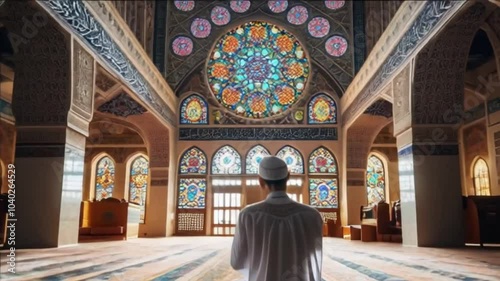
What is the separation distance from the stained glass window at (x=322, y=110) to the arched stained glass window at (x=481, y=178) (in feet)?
14.2

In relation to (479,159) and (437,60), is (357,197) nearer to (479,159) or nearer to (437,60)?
(479,159)

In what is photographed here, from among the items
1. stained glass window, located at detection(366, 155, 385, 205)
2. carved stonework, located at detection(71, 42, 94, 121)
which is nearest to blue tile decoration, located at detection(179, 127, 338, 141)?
stained glass window, located at detection(366, 155, 385, 205)

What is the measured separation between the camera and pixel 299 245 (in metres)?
2.07

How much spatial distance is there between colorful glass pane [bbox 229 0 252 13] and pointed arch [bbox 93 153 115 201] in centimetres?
683

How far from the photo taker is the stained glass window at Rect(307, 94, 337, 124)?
14406mm

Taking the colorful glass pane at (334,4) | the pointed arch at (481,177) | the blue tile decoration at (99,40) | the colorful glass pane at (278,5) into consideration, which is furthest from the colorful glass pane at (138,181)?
the pointed arch at (481,177)

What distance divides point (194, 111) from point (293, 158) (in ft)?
11.6

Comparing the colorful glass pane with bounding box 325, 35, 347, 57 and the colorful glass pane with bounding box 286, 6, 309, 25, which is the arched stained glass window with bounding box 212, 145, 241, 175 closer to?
the colorful glass pane with bounding box 325, 35, 347, 57

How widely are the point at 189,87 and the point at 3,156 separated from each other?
576 cm

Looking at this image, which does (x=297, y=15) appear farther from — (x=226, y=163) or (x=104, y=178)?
(x=104, y=178)

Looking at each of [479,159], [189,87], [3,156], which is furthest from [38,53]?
[479,159]

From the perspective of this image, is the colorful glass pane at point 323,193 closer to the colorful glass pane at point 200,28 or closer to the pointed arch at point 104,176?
the colorful glass pane at point 200,28

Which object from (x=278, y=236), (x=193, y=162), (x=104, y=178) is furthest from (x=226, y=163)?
(x=278, y=236)

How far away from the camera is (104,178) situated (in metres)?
16.0
